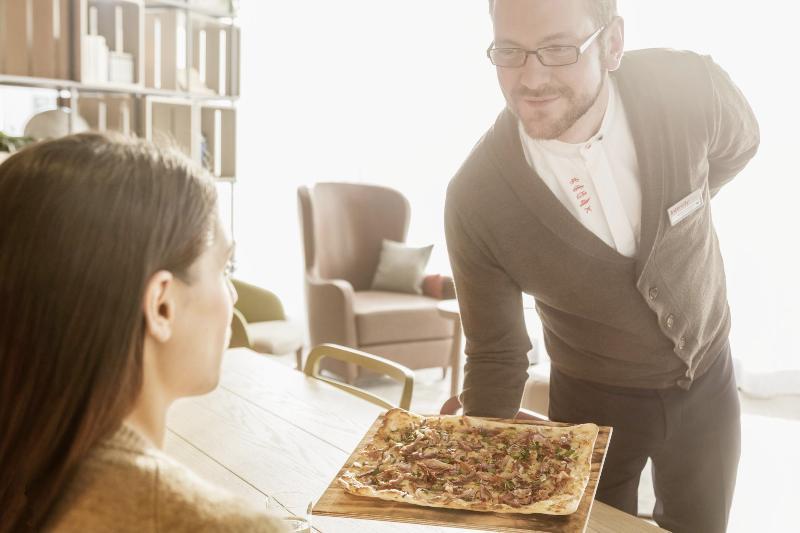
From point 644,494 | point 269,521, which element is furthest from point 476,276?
point 644,494

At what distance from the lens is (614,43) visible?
1.77 m

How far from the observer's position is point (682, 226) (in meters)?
1.80

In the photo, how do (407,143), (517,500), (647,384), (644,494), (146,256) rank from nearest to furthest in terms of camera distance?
(146,256) → (517,500) → (647,384) → (644,494) → (407,143)

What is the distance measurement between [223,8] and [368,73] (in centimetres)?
164

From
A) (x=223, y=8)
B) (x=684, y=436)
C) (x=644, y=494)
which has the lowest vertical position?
(x=644, y=494)

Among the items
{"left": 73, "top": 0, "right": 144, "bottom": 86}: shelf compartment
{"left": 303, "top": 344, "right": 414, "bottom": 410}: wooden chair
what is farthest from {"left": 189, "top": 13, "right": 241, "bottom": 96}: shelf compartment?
{"left": 303, "top": 344, "right": 414, "bottom": 410}: wooden chair

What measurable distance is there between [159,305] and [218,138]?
4.56m

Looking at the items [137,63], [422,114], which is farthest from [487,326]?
[422,114]

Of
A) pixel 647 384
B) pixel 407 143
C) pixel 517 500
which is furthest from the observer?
pixel 407 143

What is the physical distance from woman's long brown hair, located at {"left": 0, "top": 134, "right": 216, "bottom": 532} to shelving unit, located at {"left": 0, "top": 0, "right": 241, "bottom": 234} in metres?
3.21

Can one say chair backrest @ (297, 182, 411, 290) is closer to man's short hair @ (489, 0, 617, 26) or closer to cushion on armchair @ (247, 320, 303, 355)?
cushion on armchair @ (247, 320, 303, 355)

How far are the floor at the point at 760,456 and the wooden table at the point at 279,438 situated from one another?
5.68 feet

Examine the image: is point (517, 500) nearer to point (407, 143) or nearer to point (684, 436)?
point (684, 436)

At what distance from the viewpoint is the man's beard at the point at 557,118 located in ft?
5.58
